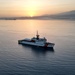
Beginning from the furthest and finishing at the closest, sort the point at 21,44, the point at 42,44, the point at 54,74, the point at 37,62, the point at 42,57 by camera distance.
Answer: the point at 21,44 < the point at 42,44 < the point at 42,57 < the point at 37,62 < the point at 54,74

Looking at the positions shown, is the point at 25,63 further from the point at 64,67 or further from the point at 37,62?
the point at 64,67

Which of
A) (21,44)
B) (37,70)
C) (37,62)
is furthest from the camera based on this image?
(21,44)

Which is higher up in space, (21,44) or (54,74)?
(21,44)

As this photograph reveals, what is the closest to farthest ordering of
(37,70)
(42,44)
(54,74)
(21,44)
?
(54,74)
(37,70)
(42,44)
(21,44)

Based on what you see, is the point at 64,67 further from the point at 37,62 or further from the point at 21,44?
the point at 21,44

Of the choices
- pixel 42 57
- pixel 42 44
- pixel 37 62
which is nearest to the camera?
pixel 37 62

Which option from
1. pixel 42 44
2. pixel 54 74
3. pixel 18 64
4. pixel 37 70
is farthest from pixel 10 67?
pixel 42 44

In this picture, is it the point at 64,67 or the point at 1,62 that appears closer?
the point at 64,67

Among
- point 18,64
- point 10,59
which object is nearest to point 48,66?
point 18,64

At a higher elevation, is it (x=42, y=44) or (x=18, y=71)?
(x=42, y=44)
